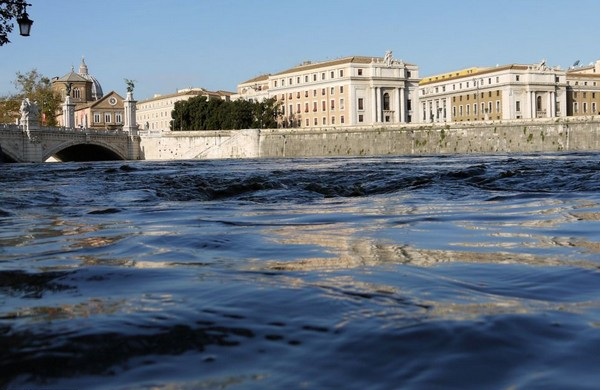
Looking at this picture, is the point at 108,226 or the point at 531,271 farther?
the point at 108,226

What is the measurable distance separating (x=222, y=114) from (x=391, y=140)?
117ft

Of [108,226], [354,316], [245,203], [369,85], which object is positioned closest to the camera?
[354,316]

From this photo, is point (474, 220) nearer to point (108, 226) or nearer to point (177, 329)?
point (108, 226)

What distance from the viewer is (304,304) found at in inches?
93.1

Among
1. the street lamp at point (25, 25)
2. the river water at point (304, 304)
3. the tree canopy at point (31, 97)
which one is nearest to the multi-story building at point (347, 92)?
the tree canopy at point (31, 97)

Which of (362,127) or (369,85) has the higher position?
(369,85)

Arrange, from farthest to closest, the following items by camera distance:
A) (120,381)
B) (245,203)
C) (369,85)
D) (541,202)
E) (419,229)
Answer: (369,85) → (245,203) → (541,202) → (419,229) → (120,381)

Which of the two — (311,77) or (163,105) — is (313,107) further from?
(163,105)

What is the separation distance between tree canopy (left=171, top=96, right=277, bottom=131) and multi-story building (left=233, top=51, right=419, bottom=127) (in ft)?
17.2

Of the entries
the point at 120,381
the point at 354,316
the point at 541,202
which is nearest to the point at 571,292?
the point at 354,316

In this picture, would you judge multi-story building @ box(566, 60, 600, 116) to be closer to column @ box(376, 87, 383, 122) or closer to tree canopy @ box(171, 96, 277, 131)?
column @ box(376, 87, 383, 122)

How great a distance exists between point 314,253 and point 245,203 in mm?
3866

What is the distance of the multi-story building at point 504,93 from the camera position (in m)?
107

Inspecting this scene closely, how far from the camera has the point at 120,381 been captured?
165cm
